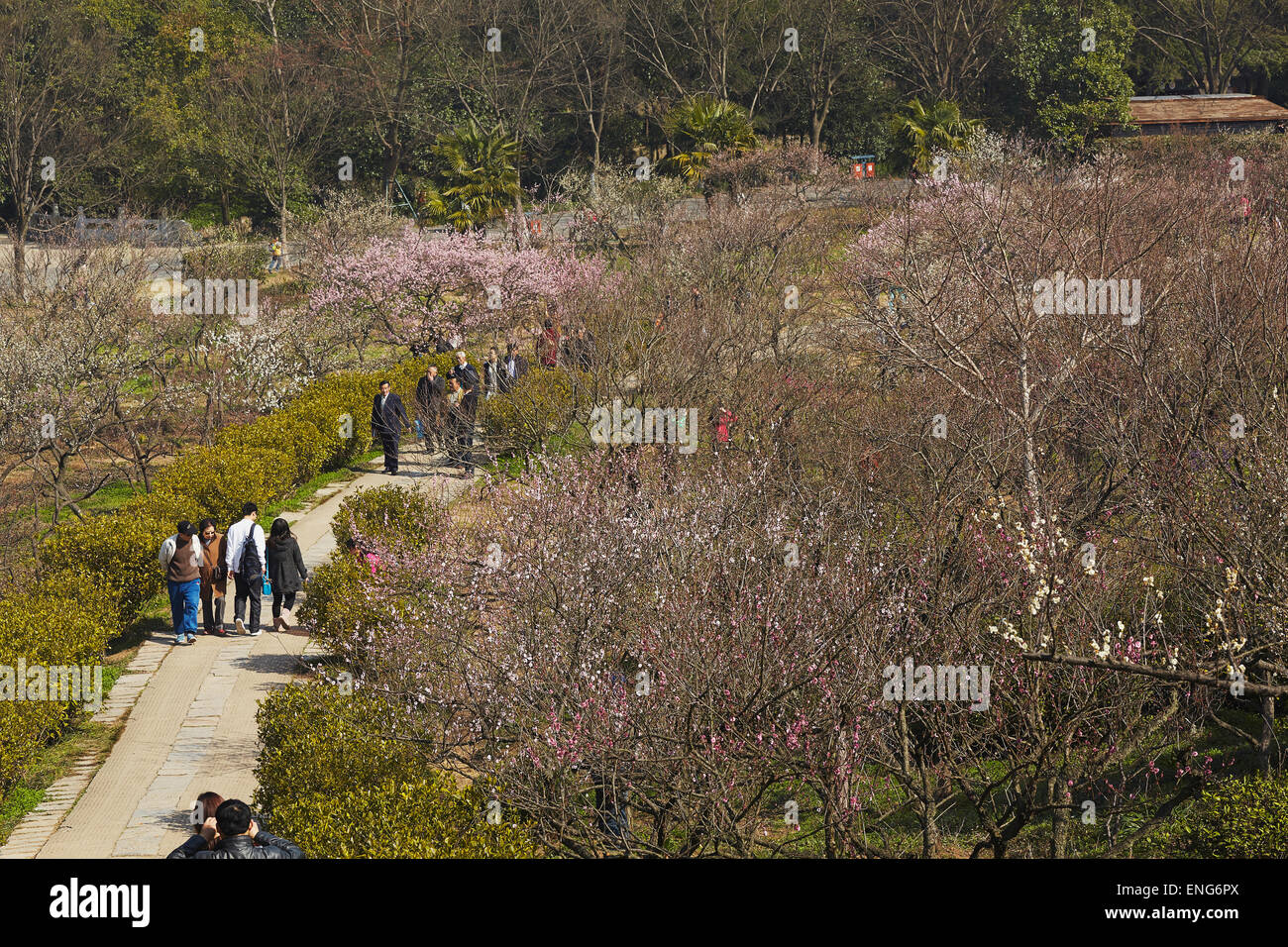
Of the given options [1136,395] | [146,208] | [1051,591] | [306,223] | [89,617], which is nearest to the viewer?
[1051,591]

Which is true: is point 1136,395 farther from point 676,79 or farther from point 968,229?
point 676,79

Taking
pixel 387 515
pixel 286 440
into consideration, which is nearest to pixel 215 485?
pixel 286 440

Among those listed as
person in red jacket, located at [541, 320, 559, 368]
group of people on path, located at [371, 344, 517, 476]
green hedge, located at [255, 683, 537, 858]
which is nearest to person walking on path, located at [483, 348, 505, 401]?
group of people on path, located at [371, 344, 517, 476]

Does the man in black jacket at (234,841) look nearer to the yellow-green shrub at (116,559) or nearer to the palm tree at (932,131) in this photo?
the yellow-green shrub at (116,559)

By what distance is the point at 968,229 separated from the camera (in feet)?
69.3

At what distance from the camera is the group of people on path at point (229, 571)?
14.2 metres

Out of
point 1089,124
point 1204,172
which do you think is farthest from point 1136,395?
point 1089,124

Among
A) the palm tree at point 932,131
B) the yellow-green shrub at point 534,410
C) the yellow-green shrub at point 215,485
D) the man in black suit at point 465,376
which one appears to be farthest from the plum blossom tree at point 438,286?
the palm tree at point 932,131

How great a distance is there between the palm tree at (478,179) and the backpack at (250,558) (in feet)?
73.3

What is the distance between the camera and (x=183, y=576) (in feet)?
46.5

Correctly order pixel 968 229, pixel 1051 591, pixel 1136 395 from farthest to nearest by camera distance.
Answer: pixel 968 229, pixel 1136 395, pixel 1051 591

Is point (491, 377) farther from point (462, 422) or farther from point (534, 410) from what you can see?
point (534, 410)

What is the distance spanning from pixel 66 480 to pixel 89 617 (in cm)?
1215

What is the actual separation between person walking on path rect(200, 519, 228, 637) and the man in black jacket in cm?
710
